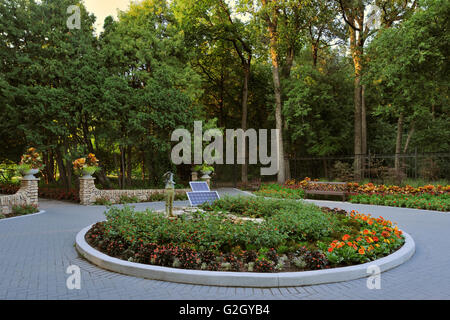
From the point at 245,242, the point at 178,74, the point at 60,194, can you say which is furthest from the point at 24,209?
the point at 178,74

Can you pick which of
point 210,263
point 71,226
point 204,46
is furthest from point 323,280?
point 204,46

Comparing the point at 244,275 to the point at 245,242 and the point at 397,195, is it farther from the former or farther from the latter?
the point at 397,195

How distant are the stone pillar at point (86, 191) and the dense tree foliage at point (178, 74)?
2560 millimetres

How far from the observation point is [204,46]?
25.1 m

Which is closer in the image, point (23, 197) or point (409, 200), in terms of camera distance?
point (23, 197)

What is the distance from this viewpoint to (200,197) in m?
11.7

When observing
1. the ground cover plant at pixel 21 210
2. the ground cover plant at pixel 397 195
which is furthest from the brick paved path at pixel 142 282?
the ground cover plant at pixel 397 195

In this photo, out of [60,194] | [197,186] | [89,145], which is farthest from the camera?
[89,145]

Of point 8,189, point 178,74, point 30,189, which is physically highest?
point 178,74

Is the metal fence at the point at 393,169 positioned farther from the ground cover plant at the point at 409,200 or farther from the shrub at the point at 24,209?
the shrub at the point at 24,209

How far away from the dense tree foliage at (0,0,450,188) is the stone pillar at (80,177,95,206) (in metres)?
2.56

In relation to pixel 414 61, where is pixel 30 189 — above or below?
below

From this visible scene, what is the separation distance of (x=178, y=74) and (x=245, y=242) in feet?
47.7

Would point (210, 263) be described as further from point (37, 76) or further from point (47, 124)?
point (37, 76)
